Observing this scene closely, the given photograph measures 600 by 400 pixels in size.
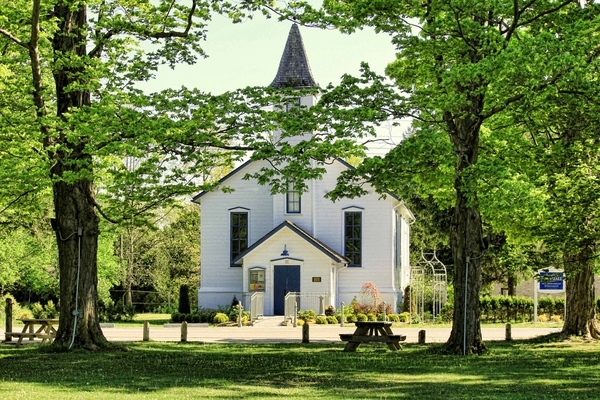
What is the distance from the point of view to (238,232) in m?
47.9

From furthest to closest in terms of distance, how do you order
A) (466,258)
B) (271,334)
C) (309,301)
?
(309,301), (271,334), (466,258)

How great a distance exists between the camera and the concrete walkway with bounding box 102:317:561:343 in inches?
1230

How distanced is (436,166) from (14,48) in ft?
37.5

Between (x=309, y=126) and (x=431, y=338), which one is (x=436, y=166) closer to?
(x=309, y=126)

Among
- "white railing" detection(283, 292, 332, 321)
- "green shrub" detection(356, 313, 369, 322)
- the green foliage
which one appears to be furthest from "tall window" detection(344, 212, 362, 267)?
the green foliage

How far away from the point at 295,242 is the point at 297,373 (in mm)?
26092

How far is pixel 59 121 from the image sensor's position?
21.8 meters

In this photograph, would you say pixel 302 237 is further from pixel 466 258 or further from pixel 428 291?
pixel 466 258

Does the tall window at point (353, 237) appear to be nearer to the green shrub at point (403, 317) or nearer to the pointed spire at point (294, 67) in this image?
the green shrub at point (403, 317)

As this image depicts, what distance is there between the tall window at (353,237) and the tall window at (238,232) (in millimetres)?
5129

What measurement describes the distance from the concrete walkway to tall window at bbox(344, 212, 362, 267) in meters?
6.47

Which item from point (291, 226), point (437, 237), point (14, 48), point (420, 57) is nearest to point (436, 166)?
point (420, 57)

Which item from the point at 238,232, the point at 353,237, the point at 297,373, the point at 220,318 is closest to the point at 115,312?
the point at 238,232

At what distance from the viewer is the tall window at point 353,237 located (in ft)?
154
